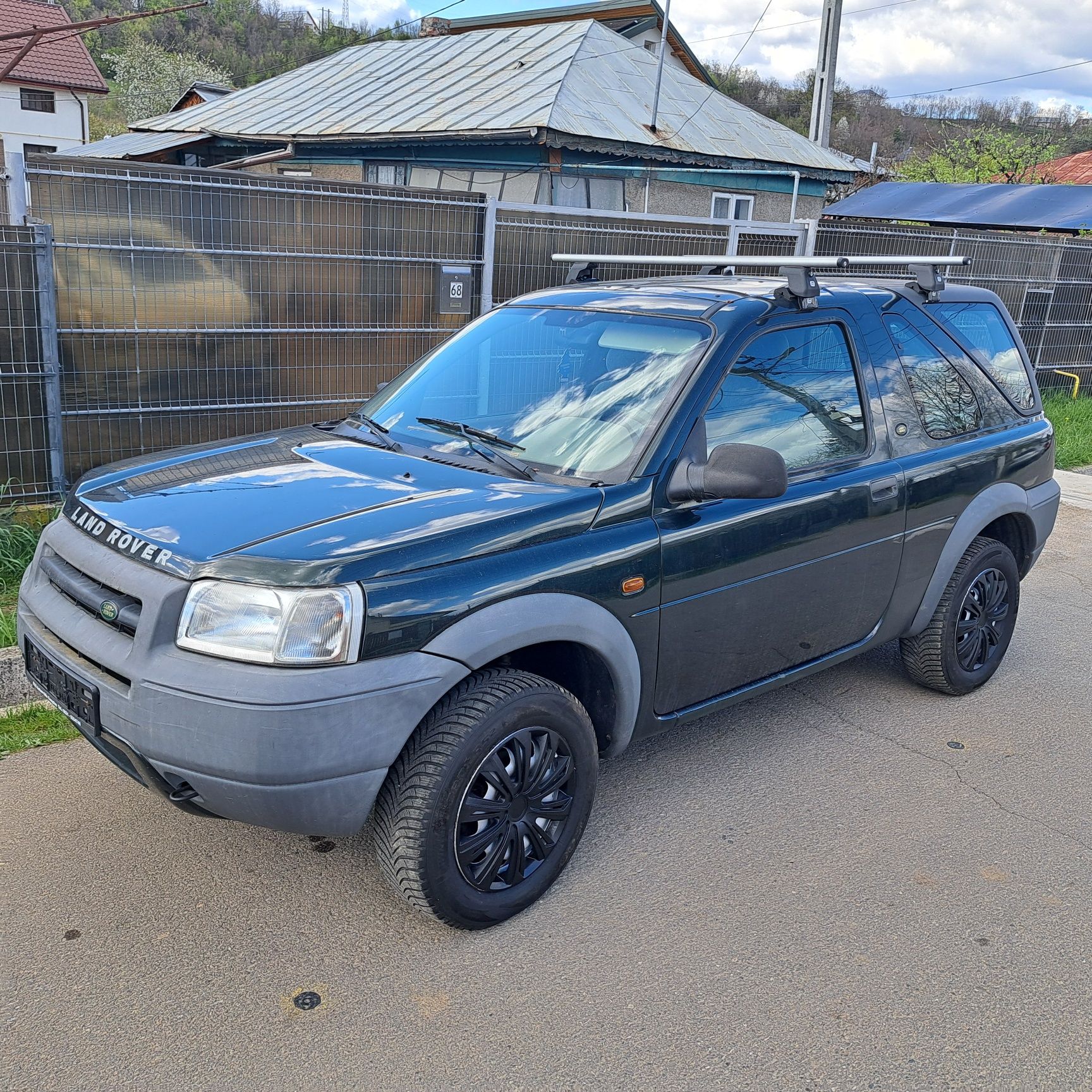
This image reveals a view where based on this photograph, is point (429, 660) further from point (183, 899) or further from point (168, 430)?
point (168, 430)

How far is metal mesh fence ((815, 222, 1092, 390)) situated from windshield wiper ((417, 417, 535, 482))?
896 centimetres

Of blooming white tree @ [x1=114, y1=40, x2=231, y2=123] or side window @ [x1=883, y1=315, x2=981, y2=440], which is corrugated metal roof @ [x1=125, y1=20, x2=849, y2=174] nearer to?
side window @ [x1=883, y1=315, x2=981, y2=440]

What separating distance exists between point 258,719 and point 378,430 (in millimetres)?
1652

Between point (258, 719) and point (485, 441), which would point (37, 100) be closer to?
point (485, 441)

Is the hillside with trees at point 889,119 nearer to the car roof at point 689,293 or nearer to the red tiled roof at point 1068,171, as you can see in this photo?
the red tiled roof at point 1068,171

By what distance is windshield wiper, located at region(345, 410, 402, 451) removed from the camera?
150 inches

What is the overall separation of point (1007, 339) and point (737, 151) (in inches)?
481

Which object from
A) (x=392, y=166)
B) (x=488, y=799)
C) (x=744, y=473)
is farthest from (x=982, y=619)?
(x=392, y=166)

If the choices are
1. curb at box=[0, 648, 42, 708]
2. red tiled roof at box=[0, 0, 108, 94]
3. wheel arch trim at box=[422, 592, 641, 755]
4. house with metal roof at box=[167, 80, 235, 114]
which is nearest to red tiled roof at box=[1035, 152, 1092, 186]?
house with metal roof at box=[167, 80, 235, 114]

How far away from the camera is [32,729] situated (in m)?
4.24

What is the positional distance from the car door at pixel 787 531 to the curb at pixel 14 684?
9.11 feet

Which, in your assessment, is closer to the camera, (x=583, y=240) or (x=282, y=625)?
(x=282, y=625)

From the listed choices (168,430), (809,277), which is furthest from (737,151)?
(809,277)

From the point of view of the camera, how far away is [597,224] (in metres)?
9.52
